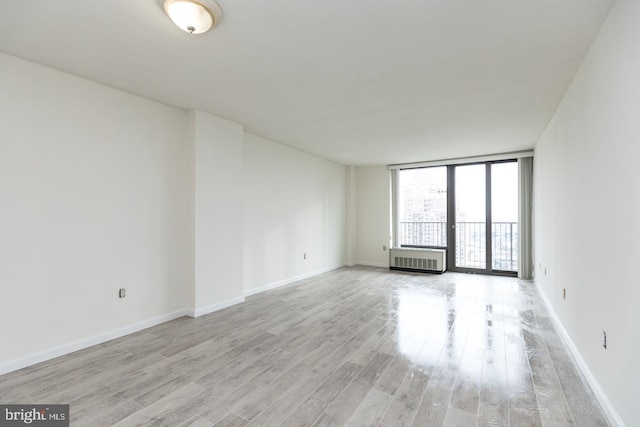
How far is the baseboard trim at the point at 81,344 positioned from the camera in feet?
7.68

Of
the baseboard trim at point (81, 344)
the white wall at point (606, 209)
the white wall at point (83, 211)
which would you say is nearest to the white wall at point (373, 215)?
the white wall at point (606, 209)

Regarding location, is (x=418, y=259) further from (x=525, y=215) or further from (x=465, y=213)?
(x=525, y=215)

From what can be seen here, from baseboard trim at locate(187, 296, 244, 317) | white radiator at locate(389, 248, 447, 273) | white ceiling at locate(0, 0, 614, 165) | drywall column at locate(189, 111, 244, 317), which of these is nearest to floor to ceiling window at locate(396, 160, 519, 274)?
white radiator at locate(389, 248, 447, 273)

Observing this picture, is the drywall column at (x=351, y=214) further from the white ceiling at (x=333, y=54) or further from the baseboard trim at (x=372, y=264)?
the white ceiling at (x=333, y=54)

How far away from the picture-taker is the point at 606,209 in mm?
1860

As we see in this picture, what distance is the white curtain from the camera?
5.47 m

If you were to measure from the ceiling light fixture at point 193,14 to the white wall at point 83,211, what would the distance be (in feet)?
5.19

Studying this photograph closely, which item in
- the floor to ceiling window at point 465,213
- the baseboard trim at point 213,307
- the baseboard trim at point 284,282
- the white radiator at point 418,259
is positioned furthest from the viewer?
the white radiator at point 418,259

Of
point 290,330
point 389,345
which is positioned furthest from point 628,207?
point 290,330

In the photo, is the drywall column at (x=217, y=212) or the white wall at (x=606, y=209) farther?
the drywall column at (x=217, y=212)

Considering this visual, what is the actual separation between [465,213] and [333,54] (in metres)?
5.15

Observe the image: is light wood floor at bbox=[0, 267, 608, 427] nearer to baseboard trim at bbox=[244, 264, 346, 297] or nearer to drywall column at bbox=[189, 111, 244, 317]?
drywall column at bbox=[189, 111, 244, 317]

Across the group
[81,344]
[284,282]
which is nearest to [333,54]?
[81,344]

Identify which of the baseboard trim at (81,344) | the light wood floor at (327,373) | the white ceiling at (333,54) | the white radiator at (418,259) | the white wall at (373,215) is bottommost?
the light wood floor at (327,373)
